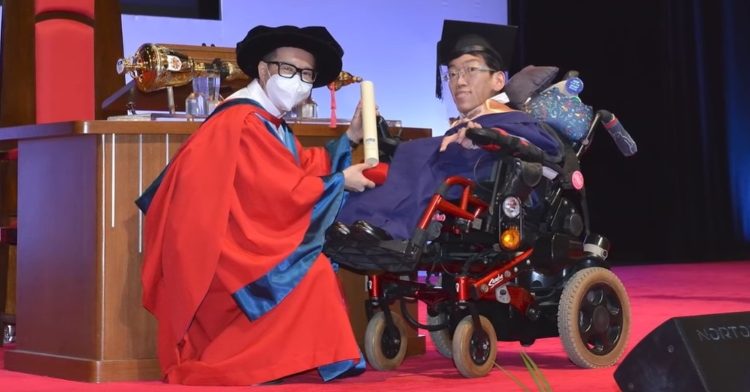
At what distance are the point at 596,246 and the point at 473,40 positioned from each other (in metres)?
0.80

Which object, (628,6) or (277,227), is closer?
(277,227)

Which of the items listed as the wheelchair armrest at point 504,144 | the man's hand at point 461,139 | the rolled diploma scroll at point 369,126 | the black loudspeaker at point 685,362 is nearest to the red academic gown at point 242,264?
the rolled diploma scroll at point 369,126

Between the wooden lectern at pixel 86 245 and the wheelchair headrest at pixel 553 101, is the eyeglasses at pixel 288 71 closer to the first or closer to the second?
the wooden lectern at pixel 86 245

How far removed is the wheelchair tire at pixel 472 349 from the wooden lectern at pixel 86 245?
0.96 metres

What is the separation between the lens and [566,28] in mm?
8664

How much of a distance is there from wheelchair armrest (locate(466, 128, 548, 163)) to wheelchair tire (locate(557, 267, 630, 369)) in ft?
1.39

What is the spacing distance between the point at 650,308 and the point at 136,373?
2.96 m

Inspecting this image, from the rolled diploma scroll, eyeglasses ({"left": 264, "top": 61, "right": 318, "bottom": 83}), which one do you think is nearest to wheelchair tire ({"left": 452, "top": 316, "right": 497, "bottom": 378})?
the rolled diploma scroll

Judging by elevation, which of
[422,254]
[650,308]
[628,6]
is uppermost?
[628,6]

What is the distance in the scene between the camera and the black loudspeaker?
6.56 feet

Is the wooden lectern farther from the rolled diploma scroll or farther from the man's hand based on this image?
the man's hand

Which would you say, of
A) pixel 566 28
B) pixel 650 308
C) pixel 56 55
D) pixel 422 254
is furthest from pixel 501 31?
pixel 566 28

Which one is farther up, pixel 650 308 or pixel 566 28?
pixel 566 28

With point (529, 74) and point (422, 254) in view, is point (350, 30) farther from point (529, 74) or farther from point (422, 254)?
point (422, 254)
